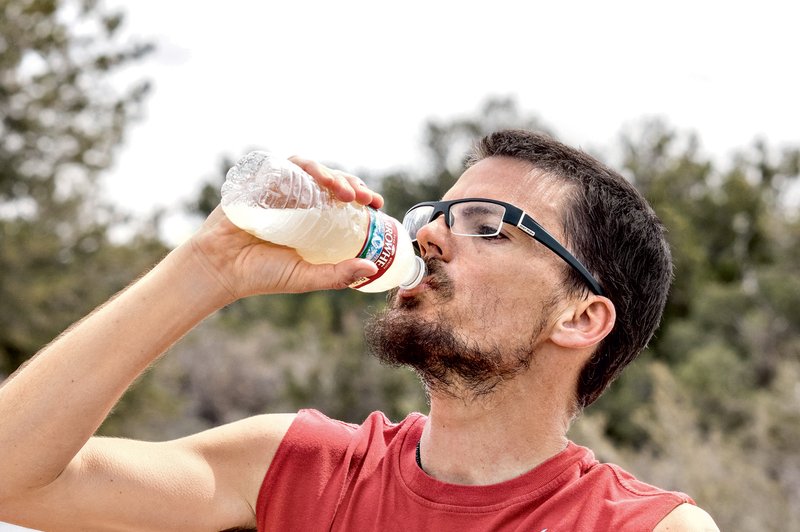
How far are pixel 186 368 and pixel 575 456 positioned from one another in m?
28.5

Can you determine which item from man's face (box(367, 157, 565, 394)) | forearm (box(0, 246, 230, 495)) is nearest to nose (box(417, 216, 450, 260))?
man's face (box(367, 157, 565, 394))

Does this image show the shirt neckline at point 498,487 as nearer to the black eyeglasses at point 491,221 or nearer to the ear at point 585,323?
the ear at point 585,323

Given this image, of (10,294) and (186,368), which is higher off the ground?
(10,294)

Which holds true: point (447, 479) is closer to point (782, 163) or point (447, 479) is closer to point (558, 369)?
point (558, 369)

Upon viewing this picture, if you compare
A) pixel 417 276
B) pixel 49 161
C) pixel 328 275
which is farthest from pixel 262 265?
pixel 49 161

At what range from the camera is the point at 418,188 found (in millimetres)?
25156

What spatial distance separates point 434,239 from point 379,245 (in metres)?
0.22

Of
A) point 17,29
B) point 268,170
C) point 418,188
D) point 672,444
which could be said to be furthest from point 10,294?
point 268,170

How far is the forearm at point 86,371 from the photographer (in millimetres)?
2115

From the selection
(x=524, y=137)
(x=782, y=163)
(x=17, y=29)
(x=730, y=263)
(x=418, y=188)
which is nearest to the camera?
(x=524, y=137)

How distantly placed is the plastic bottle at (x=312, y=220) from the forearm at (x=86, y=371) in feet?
1.08

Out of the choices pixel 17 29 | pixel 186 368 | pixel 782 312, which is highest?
pixel 17 29

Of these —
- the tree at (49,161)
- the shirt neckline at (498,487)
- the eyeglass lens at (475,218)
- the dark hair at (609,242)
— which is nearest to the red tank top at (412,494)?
the shirt neckline at (498,487)

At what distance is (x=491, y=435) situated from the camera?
8.12 ft
